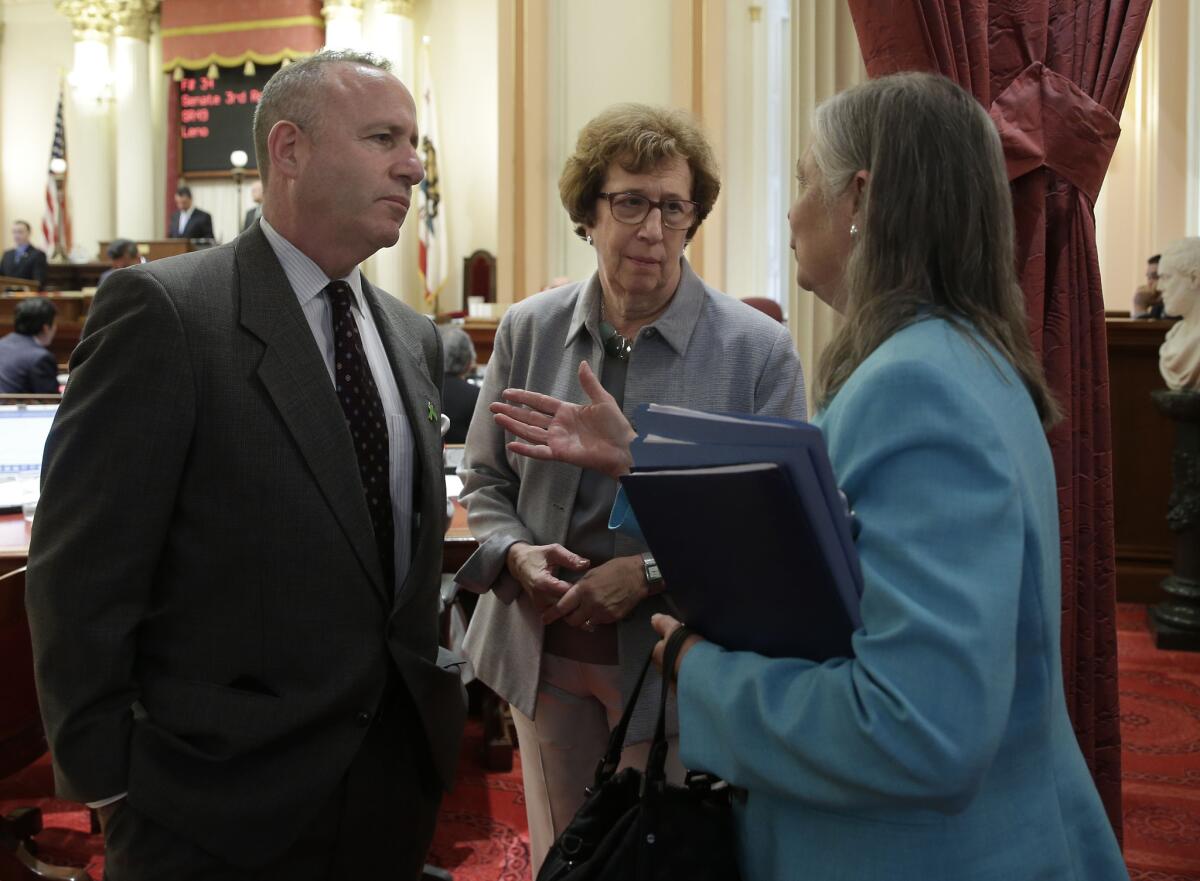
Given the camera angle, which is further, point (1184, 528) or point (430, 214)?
point (430, 214)

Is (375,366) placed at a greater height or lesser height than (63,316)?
lesser

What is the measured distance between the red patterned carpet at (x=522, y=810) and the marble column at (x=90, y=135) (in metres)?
13.3

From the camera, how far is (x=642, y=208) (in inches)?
79.0

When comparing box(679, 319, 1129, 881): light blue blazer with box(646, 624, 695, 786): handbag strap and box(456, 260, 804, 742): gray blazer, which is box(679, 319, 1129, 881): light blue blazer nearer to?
box(646, 624, 695, 786): handbag strap

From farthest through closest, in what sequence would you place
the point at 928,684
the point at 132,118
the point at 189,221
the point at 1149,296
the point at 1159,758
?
1. the point at 132,118
2. the point at 189,221
3. the point at 1149,296
4. the point at 1159,758
5. the point at 928,684

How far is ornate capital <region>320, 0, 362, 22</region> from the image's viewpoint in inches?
551

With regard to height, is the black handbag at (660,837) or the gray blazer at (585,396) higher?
the gray blazer at (585,396)

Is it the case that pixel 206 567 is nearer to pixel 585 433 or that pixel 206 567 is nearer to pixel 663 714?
pixel 585 433

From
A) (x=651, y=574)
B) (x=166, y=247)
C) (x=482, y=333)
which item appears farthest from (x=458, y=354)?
(x=166, y=247)

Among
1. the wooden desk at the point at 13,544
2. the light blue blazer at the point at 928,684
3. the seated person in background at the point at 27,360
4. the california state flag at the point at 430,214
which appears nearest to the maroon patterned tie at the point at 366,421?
the light blue blazer at the point at 928,684

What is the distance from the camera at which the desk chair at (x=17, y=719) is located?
2.32 m

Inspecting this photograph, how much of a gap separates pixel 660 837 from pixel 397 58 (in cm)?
1386

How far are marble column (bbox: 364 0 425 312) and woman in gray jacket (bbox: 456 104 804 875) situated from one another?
11873 mm

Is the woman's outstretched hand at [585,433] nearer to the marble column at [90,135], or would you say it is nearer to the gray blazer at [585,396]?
the gray blazer at [585,396]
